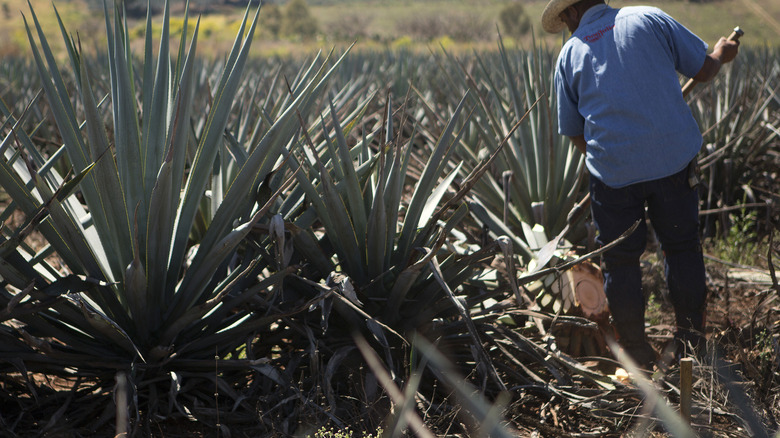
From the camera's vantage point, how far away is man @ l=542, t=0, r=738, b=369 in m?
2.66

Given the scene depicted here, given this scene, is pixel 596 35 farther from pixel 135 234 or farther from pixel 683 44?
pixel 135 234

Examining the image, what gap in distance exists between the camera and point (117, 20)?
2166 mm

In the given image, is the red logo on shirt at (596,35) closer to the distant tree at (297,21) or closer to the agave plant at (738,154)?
the agave plant at (738,154)

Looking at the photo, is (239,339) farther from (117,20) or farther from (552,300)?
(552,300)

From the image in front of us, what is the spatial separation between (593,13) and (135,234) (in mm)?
1915

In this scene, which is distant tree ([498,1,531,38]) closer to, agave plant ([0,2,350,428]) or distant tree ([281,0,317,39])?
distant tree ([281,0,317,39])

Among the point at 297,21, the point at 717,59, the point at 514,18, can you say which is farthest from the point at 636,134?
the point at 297,21

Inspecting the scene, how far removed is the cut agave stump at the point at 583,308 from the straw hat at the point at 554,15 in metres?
1.01

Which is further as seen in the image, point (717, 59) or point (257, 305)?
point (717, 59)

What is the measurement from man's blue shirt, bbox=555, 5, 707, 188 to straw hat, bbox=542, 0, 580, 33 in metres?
0.12

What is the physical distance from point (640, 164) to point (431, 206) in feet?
2.66

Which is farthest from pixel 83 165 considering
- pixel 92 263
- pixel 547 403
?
pixel 547 403

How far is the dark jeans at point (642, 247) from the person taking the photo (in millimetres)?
2762

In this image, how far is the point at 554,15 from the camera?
9.51 ft
